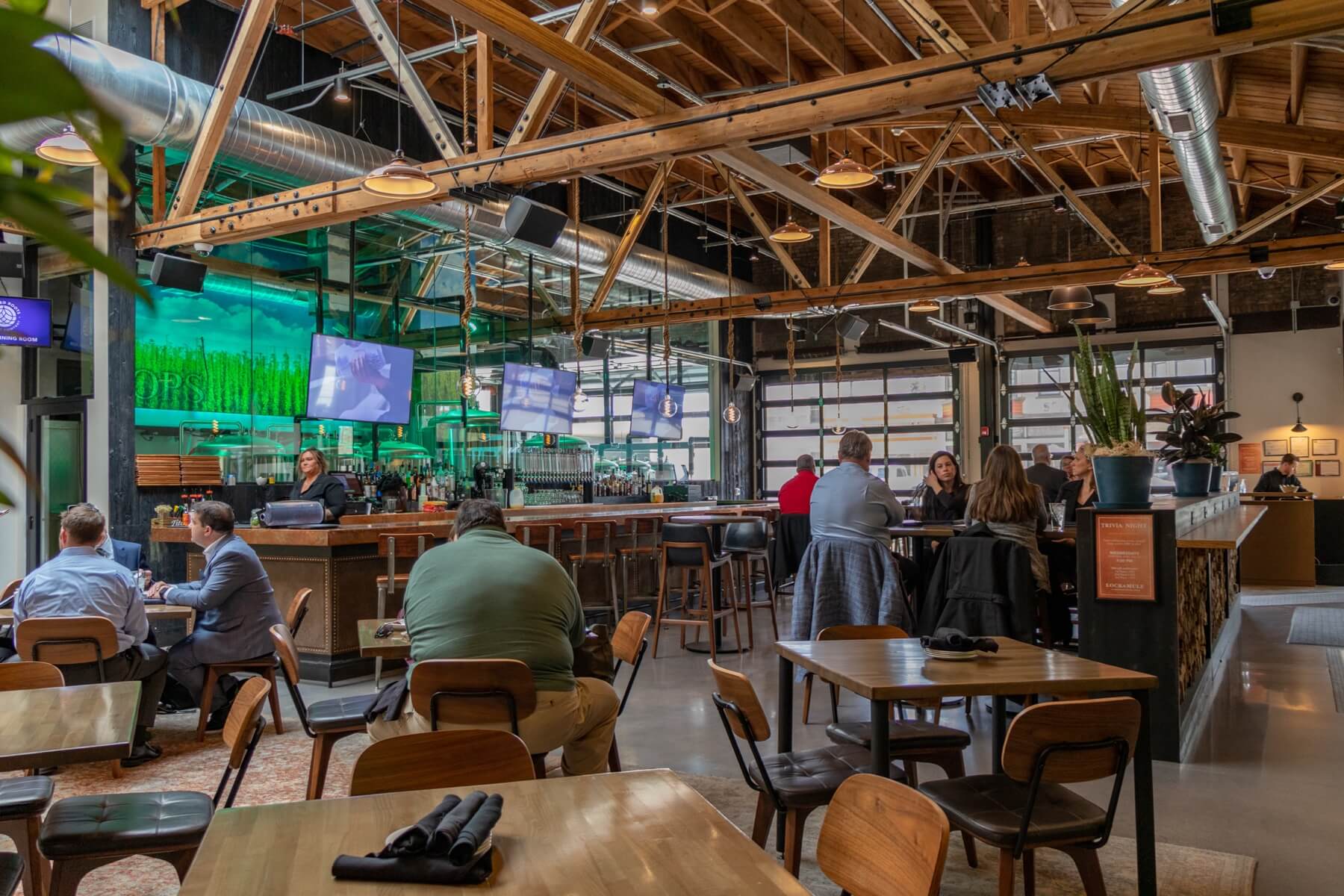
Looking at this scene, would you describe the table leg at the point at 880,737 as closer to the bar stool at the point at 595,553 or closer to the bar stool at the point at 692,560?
the bar stool at the point at 692,560

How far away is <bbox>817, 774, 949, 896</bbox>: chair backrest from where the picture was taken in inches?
70.5

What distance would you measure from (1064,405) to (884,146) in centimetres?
636

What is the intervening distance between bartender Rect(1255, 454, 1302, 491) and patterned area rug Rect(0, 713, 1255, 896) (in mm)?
11325

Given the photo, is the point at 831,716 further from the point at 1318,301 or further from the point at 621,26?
the point at 1318,301

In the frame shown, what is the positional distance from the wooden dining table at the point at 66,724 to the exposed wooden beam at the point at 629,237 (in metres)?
8.11

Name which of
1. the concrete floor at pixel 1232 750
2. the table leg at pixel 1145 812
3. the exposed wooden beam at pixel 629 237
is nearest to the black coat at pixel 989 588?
the concrete floor at pixel 1232 750

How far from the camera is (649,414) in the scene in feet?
45.7

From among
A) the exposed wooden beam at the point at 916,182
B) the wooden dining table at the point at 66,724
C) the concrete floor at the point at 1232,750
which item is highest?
the exposed wooden beam at the point at 916,182

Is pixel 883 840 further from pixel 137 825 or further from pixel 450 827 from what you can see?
pixel 137 825

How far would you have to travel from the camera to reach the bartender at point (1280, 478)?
43.7 feet

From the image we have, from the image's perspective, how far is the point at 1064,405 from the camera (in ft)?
55.2

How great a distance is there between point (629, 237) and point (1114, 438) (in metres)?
7.46

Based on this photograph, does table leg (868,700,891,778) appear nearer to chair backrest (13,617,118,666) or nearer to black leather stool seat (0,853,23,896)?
black leather stool seat (0,853,23,896)

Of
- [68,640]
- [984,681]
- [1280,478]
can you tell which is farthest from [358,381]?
[1280,478]
